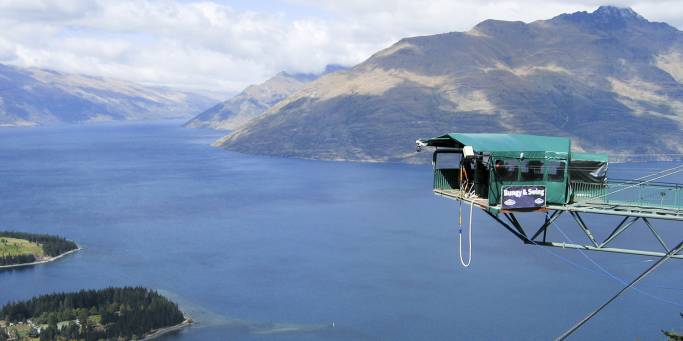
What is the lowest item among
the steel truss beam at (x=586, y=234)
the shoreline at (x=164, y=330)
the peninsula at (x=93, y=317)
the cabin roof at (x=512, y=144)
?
the shoreline at (x=164, y=330)

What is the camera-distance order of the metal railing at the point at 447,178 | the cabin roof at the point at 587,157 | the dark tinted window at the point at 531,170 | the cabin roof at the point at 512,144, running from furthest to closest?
the metal railing at the point at 447,178 < the cabin roof at the point at 587,157 < the dark tinted window at the point at 531,170 < the cabin roof at the point at 512,144

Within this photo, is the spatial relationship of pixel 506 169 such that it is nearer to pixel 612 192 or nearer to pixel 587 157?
pixel 587 157

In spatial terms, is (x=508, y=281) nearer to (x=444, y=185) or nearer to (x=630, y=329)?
(x=630, y=329)

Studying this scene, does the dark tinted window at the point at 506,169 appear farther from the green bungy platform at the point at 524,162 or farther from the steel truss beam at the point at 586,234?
the steel truss beam at the point at 586,234

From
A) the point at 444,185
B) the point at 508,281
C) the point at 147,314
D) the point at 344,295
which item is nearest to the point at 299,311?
the point at 344,295

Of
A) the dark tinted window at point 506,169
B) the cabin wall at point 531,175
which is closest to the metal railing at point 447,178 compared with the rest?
the dark tinted window at point 506,169

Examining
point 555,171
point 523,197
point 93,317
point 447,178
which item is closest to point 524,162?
point 555,171

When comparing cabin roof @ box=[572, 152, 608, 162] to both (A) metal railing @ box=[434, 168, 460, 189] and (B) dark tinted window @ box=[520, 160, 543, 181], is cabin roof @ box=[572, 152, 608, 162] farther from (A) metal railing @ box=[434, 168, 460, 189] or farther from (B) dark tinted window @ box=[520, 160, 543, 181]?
(A) metal railing @ box=[434, 168, 460, 189]
